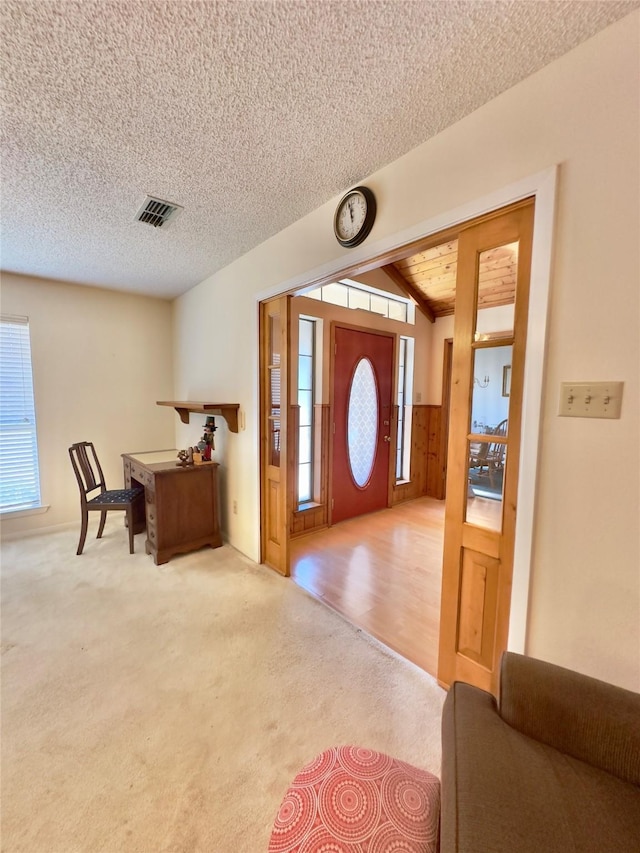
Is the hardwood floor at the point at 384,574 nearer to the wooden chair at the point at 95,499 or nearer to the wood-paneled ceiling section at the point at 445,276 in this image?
the wooden chair at the point at 95,499

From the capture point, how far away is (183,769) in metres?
1.28

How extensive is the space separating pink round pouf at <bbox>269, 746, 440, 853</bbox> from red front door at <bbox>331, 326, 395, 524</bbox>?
2.81 meters

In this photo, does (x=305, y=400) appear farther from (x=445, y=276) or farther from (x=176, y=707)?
(x=176, y=707)

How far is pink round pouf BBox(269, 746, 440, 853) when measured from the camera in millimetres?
764

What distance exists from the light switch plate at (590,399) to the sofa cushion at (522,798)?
97 cm

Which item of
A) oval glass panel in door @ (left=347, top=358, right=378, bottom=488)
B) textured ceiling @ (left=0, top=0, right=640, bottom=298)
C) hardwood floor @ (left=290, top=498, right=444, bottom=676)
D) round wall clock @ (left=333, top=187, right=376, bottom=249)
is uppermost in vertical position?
textured ceiling @ (left=0, top=0, right=640, bottom=298)

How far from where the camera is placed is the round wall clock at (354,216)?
1.78 metres

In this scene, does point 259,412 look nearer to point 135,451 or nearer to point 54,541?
point 135,451

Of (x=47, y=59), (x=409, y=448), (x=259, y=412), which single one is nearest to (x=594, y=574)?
(x=259, y=412)

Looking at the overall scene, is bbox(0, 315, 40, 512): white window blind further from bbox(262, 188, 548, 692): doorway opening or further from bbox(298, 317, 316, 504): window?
bbox(298, 317, 316, 504): window

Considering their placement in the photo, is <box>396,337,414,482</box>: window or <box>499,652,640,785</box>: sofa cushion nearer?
<box>499,652,640,785</box>: sofa cushion

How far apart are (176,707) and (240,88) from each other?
2.54 m

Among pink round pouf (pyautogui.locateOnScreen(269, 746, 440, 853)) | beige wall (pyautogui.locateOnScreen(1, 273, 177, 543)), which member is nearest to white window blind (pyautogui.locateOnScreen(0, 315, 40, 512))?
beige wall (pyautogui.locateOnScreen(1, 273, 177, 543))

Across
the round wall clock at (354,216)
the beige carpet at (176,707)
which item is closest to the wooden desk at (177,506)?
the beige carpet at (176,707)
